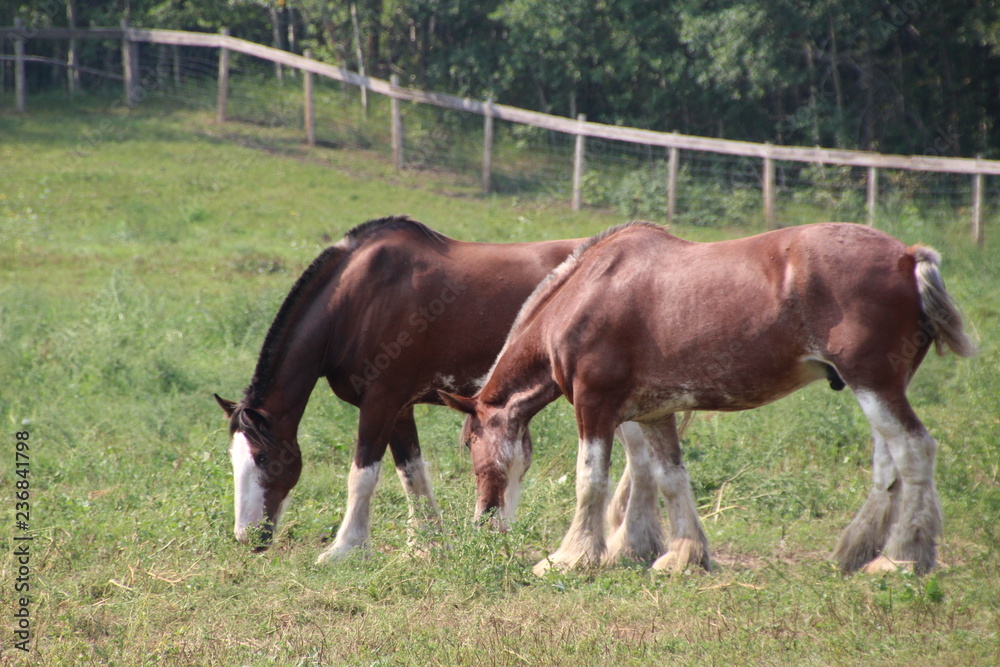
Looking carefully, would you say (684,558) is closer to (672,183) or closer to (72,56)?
(672,183)

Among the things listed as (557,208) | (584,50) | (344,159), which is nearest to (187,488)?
(557,208)

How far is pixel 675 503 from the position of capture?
5.02 meters

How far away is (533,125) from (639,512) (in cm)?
1293

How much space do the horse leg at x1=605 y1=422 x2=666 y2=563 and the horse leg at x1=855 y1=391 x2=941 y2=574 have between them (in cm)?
Answer: 127

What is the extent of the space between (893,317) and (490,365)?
2415 millimetres

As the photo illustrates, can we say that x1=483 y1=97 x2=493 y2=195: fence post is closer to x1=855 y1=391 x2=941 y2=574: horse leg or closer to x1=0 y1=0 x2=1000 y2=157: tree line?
x1=0 y1=0 x2=1000 y2=157: tree line

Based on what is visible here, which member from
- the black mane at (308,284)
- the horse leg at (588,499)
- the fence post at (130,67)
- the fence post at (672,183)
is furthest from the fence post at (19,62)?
the horse leg at (588,499)

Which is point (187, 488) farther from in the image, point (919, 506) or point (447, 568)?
point (919, 506)

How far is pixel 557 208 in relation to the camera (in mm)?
16438

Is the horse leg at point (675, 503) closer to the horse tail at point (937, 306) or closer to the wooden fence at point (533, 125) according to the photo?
the horse tail at point (937, 306)

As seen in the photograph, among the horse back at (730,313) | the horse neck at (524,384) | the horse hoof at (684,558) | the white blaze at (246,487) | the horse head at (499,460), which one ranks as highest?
the horse back at (730,313)

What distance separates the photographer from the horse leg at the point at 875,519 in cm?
456

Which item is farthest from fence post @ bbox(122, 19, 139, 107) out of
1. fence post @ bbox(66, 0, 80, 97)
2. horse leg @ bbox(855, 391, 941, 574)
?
horse leg @ bbox(855, 391, 941, 574)

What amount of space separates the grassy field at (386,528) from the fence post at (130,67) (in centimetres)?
1033
